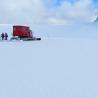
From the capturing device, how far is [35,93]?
5.22 meters

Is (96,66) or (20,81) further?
(96,66)

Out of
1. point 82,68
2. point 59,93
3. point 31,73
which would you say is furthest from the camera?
point 82,68

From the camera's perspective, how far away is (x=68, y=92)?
17.4ft

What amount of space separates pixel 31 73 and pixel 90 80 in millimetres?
1473

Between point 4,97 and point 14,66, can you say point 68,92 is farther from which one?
point 14,66

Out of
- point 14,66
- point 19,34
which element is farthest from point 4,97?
point 19,34

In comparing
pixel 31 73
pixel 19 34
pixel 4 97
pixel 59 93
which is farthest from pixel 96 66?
pixel 19 34

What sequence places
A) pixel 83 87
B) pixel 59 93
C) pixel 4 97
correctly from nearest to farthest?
pixel 4 97 → pixel 59 93 → pixel 83 87

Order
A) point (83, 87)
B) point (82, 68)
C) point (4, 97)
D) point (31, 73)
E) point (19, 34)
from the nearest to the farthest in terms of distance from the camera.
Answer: point (4, 97) → point (83, 87) → point (31, 73) → point (82, 68) → point (19, 34)

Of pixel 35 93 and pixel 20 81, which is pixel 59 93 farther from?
pixel 20 81

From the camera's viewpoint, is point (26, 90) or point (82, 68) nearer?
point (26, 90)

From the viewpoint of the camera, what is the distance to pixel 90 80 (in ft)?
20.6

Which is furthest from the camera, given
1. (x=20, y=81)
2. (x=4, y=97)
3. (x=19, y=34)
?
(x=19, y=34)

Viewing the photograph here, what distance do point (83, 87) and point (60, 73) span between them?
1447 mm
